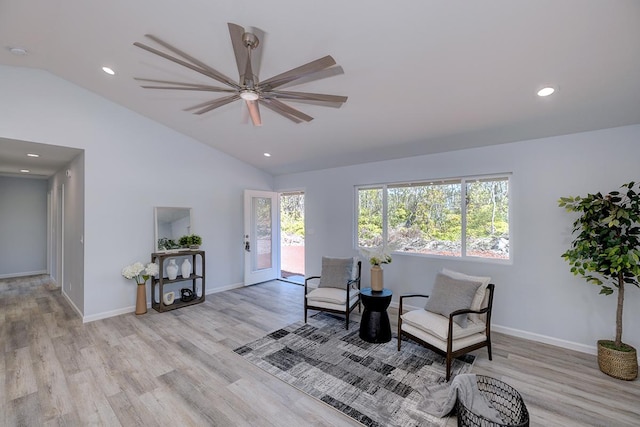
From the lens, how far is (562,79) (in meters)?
2.34

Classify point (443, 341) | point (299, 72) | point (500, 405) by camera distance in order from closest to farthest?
point (299, 72), point (500, 405), point (443, 341)

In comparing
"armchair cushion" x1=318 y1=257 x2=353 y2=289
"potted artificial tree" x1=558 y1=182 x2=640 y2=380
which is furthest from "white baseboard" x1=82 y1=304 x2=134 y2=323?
"potted artificial tree" x1=558 y1=182 x2=640 y2=380

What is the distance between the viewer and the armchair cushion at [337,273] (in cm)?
404

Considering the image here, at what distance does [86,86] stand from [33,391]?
146 inches

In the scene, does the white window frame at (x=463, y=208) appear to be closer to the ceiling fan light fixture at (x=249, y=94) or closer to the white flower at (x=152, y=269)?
the ceiling fan light fixture at (x=249, y=94)

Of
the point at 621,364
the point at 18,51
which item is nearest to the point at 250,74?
the point at 18,51

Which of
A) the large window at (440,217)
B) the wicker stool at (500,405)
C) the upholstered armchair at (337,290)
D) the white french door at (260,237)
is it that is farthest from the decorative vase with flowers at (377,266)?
the white french door at (260,237)

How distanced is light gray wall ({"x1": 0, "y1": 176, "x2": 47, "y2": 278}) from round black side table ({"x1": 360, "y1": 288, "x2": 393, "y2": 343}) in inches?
326

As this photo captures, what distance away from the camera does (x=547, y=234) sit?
3277 mm

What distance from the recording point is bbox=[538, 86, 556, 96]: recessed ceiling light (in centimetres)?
247

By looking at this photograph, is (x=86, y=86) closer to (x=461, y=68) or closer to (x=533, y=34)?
(x=461, y=68)

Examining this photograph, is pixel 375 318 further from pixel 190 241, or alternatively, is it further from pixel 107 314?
pixel 107 314

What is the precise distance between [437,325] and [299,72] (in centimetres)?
264

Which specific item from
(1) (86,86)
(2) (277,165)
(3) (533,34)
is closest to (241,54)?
(3) (533,34)
